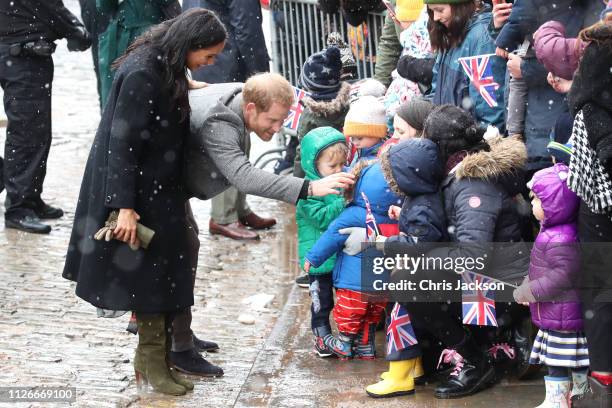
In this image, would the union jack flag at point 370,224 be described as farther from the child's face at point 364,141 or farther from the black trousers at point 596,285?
the black trousers at point 596,285

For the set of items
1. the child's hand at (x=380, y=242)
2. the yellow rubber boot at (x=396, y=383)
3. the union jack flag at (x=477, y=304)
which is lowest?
the yellow rubber boot at (x=396, y=383)

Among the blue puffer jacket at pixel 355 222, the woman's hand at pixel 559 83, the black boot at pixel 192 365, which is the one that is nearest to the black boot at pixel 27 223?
the black boot at pixel 192 365

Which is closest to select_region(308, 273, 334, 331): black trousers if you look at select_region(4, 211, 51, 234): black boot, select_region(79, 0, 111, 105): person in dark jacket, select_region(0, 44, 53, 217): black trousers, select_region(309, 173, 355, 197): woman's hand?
select_region(309, 173, 355, 197): woman's hand

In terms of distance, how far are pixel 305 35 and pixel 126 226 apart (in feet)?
17.1

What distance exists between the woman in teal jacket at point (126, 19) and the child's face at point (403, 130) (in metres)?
3.61

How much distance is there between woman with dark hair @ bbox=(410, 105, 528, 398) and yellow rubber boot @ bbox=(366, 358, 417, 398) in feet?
0.57

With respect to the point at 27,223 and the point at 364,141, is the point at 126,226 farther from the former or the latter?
the point at 27,223

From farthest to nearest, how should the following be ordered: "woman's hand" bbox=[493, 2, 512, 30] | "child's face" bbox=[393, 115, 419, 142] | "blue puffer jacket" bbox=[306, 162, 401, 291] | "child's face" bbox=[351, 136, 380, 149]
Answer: "child's face" bbox=[351, 136, 380, 149]
"woman's hand" bbox=[493, 2, 512, 30]
"child's face" bbox=[393, 115, 419, 142]
"blue puffer jacket" bbox=[306, 162, 401, 291]

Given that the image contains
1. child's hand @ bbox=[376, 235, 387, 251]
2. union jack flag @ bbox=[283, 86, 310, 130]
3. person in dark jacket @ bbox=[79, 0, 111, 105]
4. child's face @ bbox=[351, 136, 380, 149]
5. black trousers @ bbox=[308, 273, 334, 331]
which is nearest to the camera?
child's hand @ bbox=[376, 235, 387, 251]

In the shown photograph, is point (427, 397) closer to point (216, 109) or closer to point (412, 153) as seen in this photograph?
point (412, 153)

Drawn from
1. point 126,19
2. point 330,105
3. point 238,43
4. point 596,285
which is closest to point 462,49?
point 330,105

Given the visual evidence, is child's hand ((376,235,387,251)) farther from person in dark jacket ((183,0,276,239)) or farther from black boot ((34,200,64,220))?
black boot ((34,200,64,220))

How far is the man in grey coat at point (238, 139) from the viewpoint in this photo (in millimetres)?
5820

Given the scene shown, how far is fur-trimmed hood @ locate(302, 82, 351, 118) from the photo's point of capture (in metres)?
7.89
